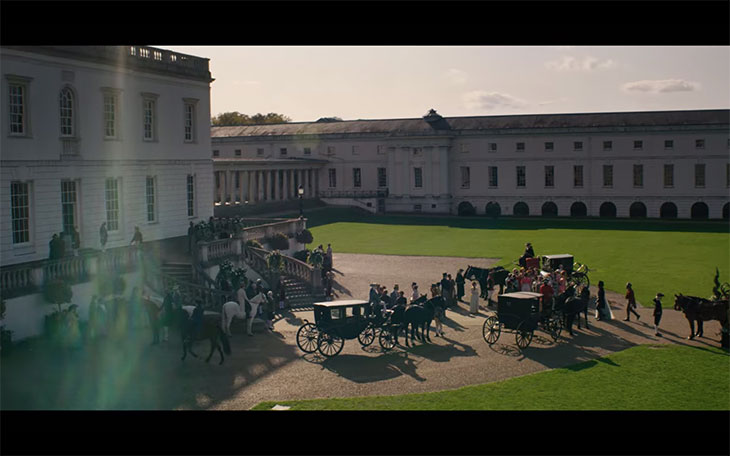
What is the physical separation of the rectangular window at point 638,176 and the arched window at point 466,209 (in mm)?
15194

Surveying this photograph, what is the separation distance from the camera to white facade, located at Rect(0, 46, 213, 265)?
25.6m

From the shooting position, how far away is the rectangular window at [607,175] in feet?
239

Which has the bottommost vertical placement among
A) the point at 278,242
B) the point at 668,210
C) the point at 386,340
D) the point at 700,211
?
the point at 386,340

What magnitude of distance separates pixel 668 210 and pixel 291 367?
195 ft

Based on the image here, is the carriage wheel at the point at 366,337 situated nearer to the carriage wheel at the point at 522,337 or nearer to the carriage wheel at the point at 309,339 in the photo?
the carriage wheel at the point at 309,339

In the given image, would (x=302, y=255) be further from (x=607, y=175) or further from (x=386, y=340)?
(x=607, y=175)

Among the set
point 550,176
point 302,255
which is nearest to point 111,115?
point 302,255

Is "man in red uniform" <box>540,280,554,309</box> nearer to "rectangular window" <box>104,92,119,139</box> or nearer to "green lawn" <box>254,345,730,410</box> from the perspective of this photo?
"green lawn" <box>254,345,730,410</box>

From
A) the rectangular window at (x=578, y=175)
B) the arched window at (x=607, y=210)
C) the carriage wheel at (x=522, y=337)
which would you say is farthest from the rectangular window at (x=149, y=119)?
the arched window at (x=607, y=210)

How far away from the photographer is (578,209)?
7444 cm

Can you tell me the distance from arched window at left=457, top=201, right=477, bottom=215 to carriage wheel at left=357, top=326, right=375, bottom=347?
56.7m

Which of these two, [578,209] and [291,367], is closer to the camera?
[291,367]

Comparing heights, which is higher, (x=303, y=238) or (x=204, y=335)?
(x=303, y=238)

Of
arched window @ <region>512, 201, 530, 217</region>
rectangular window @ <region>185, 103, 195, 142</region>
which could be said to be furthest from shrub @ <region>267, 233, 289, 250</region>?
arched window @ <region>512, 201, 530, 217</region>
